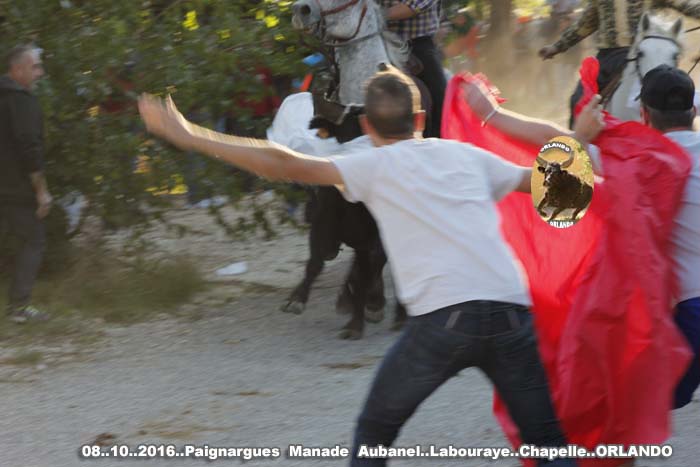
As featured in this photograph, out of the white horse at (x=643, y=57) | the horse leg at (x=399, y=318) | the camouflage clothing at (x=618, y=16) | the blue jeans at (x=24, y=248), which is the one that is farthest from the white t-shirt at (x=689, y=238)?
the blue jeans at (x=24, y=248)

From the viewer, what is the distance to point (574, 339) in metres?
4.38

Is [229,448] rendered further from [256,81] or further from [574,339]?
[256,81]

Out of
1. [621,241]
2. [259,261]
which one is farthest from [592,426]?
[259,261]

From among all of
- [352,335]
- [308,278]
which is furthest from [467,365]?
[308,278]

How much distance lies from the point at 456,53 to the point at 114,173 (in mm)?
5335

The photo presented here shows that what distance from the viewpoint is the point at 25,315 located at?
7.83 meters

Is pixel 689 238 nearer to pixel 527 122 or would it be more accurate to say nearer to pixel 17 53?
pixel 527 122

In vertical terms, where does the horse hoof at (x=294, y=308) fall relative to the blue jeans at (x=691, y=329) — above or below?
below

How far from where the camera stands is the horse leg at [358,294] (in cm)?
732

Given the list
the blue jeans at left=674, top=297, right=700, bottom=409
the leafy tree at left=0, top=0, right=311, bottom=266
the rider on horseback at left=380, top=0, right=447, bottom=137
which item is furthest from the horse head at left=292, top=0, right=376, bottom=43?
the blue jeans at left=674, top=297, right=700, bottom=409

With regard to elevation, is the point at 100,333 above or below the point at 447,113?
below

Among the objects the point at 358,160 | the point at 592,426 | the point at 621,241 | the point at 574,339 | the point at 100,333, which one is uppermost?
the point at 358,160

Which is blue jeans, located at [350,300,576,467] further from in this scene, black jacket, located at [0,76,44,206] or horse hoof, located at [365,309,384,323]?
black jacket, located at [0,76,44,206]

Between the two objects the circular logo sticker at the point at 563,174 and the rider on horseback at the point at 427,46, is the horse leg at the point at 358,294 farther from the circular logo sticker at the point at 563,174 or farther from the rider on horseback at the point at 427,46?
the circular logo sticker at the point at 563,174
